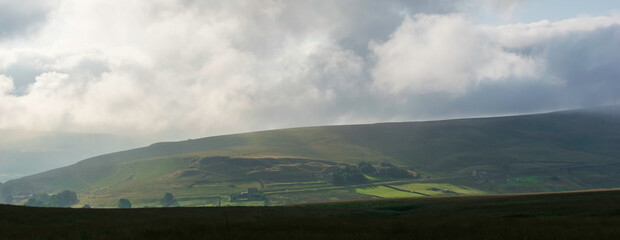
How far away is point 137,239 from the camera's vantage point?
20.4 metres

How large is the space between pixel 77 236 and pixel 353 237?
54.5 feet

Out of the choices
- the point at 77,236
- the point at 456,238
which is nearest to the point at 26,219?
the point at 77,236

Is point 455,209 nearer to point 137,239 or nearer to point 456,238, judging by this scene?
point 456,238

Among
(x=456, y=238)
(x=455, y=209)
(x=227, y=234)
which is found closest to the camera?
(x=456, y=238)

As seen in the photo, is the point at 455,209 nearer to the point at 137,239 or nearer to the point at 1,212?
the point at 137,239

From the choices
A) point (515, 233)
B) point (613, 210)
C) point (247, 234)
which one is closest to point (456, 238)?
point (515, 233)

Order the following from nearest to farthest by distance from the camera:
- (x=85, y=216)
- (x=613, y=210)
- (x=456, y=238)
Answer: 1. (x=456, y=238)
2. (x=613, y=210)
3. (x=85, y=216)

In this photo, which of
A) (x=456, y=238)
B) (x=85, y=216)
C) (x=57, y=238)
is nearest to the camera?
(x=456, y=238)

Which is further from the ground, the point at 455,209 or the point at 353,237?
the point at 353,237

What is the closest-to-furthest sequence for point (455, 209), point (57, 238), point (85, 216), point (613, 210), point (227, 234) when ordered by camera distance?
point (227, 234), point (57, 238), point (613, 210), point (85, 216), point (455, 209)

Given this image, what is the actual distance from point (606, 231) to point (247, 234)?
1894 cm

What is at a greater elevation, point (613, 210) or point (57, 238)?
point (57, 238)

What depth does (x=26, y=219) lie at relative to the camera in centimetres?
4194

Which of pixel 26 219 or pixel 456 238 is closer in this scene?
pixel 456 238
